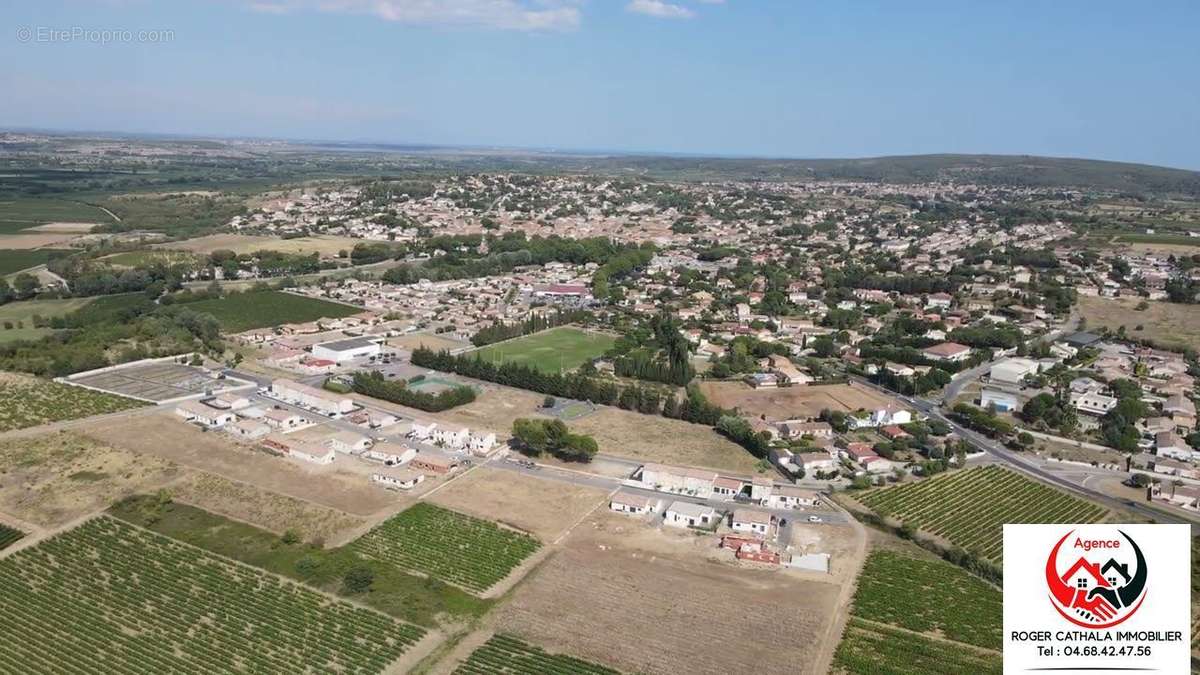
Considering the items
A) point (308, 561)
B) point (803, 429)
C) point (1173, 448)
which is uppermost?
point (1173, 448)

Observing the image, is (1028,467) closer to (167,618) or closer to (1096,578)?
(1096,578)

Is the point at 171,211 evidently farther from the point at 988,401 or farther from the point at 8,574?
the point at 988,401

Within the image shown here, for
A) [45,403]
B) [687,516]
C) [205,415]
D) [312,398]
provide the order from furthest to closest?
1. [312,398]
2. [45,403]
3. [205,415]
4. [687,516]

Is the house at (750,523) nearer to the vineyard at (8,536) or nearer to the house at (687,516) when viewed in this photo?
the house at (687,516)

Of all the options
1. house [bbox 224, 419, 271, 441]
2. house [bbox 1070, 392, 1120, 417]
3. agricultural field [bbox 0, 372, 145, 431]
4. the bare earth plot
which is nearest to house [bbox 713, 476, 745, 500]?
the bare earth plot

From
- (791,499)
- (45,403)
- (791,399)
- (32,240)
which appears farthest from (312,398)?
(32,240)

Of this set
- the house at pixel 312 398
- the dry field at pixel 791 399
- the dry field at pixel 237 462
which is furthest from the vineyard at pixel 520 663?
the dry field at pixel 791 399

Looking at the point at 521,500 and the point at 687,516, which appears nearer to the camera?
the point at 687,516
